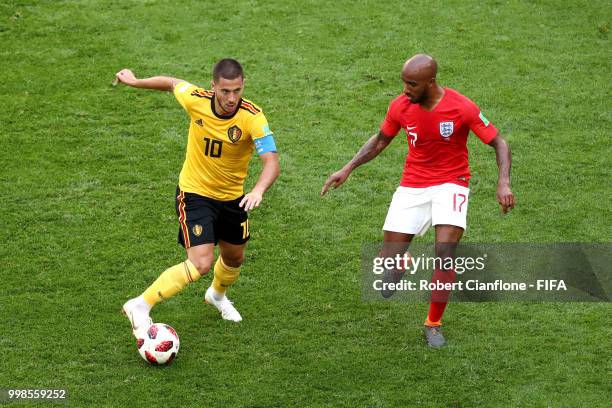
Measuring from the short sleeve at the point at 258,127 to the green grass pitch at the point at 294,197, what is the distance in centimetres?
178

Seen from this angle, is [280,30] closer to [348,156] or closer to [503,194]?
[348,156]

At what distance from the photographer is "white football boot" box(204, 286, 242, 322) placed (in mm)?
9398

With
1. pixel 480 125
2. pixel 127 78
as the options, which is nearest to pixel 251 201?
pixel 127 78

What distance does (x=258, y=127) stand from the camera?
859 centimetres

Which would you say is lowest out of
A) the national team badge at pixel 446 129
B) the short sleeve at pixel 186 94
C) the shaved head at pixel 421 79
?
the short sleeve at pixel 186 94

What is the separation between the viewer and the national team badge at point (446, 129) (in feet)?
28.6

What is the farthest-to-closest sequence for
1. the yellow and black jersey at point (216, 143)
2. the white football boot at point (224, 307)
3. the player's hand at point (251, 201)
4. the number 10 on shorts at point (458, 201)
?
1. the white football boot at point (224, 307)
2. the number 10 on shorts at point (458, 201)
3. the yellow and black jersey at point (216, 143)
4. the player's hand at point (251, 201)

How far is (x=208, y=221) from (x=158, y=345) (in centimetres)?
110

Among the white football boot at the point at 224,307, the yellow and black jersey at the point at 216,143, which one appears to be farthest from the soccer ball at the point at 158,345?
the yellow and black jersey at the point at 216,143

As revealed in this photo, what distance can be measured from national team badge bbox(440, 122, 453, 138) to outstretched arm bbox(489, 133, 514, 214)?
1.15 feet

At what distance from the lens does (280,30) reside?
49.6 feet

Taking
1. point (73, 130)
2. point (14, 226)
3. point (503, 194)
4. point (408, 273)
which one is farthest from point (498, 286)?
point (73, 130)

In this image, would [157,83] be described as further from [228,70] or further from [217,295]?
[217,295]

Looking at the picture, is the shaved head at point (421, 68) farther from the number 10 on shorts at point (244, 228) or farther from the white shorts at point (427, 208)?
the number 10 on shorts at point (244, 228)
